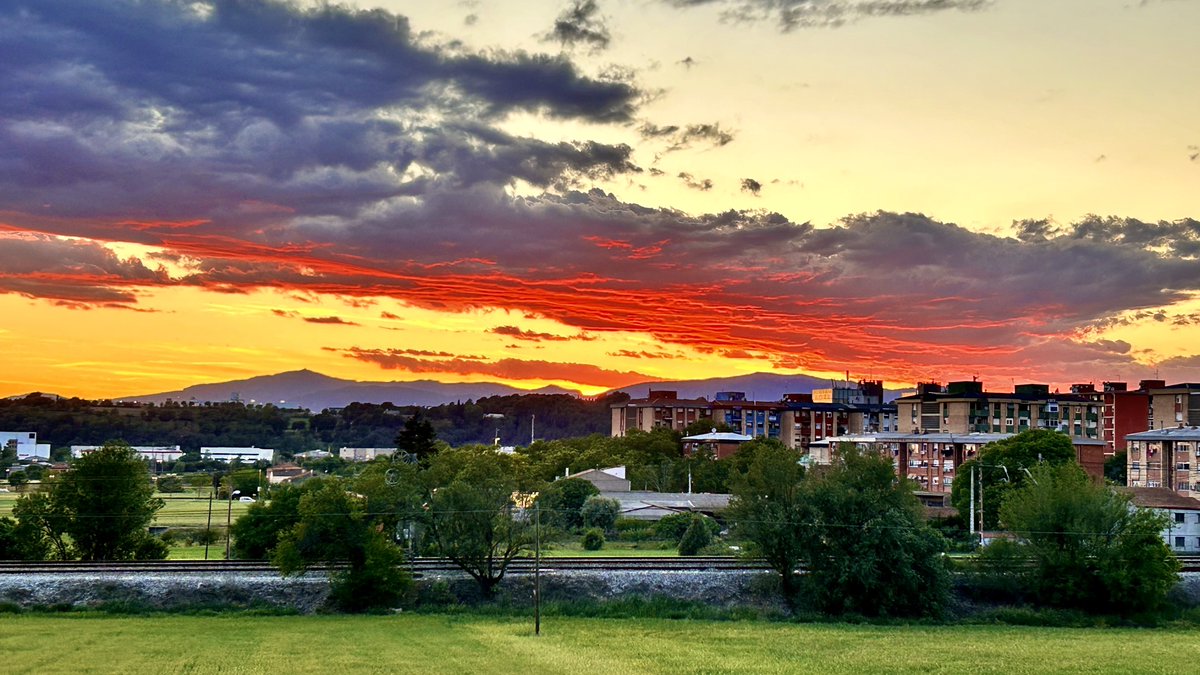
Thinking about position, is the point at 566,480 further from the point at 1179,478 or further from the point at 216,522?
Result: the point at 1179,478

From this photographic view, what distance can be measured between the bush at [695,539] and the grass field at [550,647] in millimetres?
21973

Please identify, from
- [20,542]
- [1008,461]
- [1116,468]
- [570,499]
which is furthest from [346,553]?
[1116,468]

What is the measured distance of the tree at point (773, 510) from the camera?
2340 inches

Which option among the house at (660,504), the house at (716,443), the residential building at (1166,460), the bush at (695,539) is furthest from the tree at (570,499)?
the house at (716,443)

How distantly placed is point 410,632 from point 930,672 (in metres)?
20.9

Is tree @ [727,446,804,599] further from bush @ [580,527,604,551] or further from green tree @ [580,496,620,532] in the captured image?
green tree @ [580,496,620,532]

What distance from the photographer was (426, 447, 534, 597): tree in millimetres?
57938

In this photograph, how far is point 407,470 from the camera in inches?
2534

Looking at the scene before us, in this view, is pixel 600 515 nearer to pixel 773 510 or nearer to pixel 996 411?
pixel 773 510

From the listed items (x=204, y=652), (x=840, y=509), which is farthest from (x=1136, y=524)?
(x=204, y=652)

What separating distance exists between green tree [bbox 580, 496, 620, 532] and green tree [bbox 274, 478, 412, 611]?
114ft

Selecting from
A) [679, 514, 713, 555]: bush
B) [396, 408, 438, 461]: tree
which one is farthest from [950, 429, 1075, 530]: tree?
[396, 408, 438, 461]: tree

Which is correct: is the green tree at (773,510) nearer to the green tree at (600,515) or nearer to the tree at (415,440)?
the green tree at (600,515)

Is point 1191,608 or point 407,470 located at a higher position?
point 407,470
